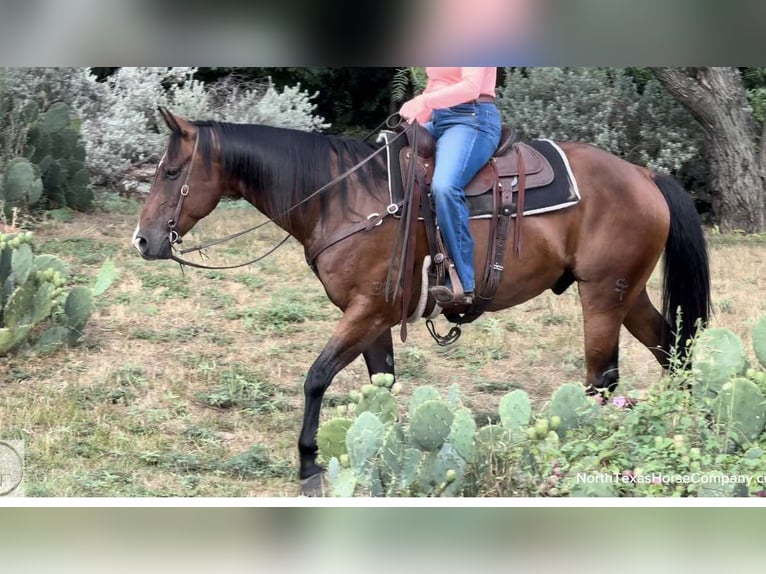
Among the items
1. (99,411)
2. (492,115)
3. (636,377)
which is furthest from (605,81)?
(99,411)

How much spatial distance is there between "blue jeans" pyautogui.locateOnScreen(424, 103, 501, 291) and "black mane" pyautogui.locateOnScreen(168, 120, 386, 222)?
0.37 metres

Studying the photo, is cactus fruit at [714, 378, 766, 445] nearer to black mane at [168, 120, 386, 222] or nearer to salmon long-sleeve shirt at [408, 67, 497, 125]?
salmon long-sleeve shirt at [408, 67, 497, 125]

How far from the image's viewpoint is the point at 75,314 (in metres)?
6.03

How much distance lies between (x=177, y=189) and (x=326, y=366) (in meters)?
1.15

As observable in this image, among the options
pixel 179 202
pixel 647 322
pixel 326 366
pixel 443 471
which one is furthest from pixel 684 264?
pixel 179 202

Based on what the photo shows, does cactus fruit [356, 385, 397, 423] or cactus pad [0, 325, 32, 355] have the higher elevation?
cactus pad [0, 325, 32, 355]

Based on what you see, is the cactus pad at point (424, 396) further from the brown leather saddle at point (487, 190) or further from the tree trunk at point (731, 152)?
the tree trunk at point (731, 152)

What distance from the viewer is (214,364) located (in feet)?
19.2

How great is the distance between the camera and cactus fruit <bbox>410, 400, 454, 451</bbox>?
14.2 feet

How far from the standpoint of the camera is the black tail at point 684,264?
5320 millimetres

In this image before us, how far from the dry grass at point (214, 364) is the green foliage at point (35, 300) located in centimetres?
13

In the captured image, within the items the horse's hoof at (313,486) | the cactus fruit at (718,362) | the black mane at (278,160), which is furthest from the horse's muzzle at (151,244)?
the cactus fruit at (718,362)

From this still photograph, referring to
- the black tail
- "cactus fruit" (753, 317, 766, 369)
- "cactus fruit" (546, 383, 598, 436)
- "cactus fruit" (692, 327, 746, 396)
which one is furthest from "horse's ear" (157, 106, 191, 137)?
"cactus fruit" (753, 317, 766, 369)

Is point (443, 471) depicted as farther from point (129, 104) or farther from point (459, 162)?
Result: point (129, 104)
